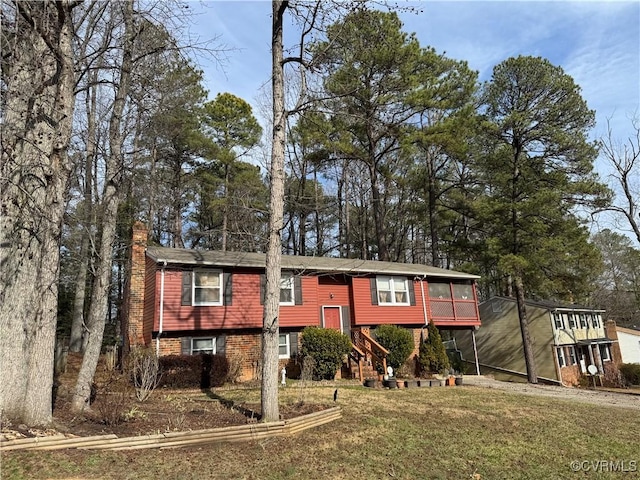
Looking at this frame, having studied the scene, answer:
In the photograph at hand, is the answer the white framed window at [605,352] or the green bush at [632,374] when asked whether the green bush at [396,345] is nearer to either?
the green bush at [632,374]

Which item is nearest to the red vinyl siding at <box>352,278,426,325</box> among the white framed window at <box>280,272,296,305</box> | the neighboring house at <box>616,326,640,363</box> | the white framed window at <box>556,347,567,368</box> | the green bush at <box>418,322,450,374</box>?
the green bush at <box>418,322,450,374</box>

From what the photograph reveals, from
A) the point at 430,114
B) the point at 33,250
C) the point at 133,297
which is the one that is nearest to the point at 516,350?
the point at 430,114

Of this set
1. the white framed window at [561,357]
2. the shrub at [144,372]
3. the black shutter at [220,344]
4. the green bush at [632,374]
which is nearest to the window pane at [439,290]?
the white framed window at [561,357]

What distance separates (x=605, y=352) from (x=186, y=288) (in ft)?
98.3

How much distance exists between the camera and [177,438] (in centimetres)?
564

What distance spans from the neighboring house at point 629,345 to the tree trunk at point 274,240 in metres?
33.3

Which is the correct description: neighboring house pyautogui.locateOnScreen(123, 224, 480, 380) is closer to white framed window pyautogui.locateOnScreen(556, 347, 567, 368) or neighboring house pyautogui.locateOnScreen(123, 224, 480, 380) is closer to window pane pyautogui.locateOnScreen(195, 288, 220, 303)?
window pane pyautogui.locateOnScreen(195, 288, 220, 303)

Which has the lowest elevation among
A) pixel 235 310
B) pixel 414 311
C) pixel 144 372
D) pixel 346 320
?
pixel 144 372

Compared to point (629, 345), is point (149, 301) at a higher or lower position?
higher

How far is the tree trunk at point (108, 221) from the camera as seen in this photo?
24.3 ft

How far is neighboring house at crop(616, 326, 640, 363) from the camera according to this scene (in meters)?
30.6

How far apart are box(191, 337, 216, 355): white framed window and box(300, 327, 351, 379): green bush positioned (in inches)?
120

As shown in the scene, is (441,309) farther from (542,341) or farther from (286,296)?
(542,341)

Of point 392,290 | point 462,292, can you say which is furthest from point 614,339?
point 392,290
